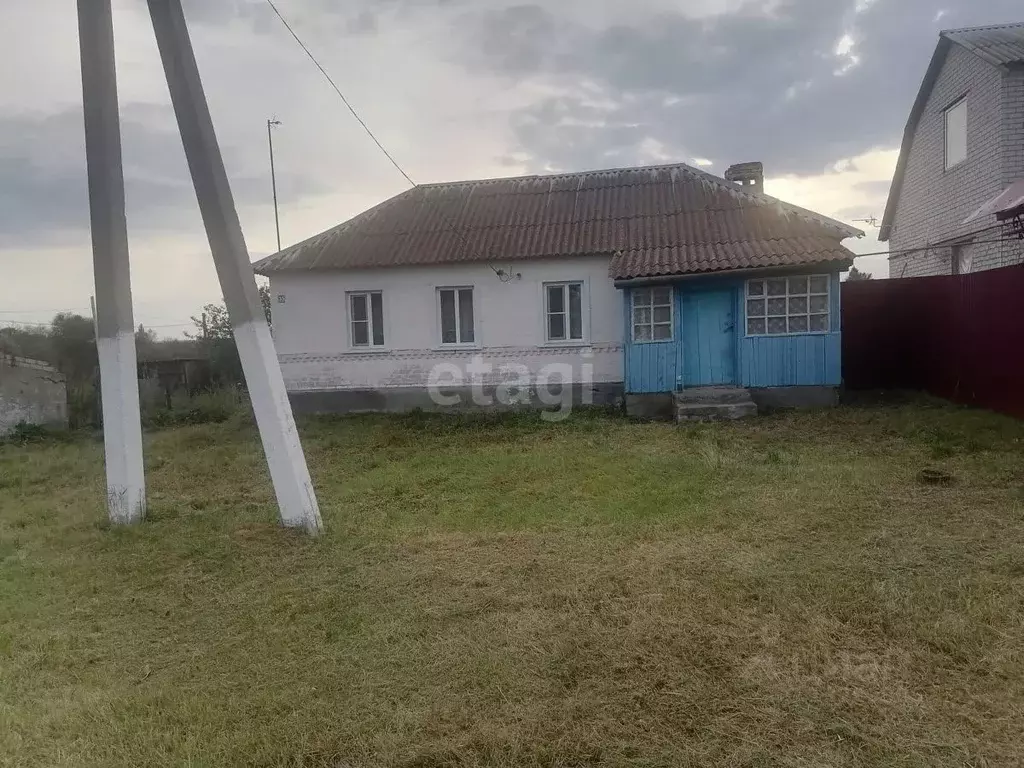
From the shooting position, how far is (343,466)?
9094 millimetres

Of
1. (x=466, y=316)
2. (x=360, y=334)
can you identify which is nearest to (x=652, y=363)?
(x=466, y=316)

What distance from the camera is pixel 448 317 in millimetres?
13203

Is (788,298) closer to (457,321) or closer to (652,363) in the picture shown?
(652,363)

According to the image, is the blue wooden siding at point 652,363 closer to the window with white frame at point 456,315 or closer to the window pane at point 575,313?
the window pane at point 575,313

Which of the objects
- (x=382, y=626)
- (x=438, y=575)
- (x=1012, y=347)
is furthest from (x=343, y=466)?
(x=1012, y=347)

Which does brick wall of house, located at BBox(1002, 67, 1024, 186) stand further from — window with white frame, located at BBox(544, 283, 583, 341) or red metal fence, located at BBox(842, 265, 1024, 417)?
window with white frame, located at BBox(544, 283, 583, 341)

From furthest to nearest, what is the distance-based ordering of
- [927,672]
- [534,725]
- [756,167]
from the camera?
[756,167]
[927,672]
[534,725]

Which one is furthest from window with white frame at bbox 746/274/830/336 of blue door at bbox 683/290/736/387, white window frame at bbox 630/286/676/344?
white window frame at bbox 630/286/676/344

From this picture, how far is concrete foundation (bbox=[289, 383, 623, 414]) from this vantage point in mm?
12648

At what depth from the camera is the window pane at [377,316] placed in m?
13.5

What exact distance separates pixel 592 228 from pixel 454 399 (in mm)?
4327

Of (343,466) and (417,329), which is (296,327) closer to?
(417,329)

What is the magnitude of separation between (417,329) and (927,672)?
35.8 feet

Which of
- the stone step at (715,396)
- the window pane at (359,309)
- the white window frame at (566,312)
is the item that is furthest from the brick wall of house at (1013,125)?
the window pane at (359,309)
